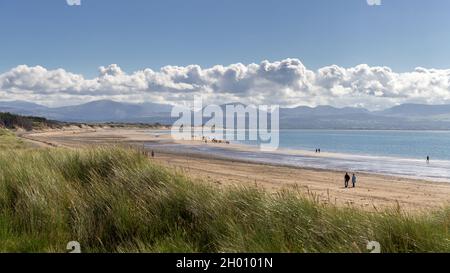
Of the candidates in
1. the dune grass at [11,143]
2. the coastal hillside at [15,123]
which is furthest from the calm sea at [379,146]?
the coastal hillside at [15,123]

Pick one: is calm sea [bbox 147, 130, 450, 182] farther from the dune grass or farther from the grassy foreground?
the grassy foreground

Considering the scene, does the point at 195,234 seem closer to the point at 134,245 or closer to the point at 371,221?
the point at 134,245

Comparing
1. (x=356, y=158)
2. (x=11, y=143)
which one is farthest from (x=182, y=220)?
(x=356, y=158)

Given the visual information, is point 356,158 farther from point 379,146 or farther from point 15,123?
point 15,123

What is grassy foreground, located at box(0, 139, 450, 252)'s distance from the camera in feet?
15.7

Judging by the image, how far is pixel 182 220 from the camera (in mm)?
5934

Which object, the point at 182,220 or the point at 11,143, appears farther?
the point at 11,143

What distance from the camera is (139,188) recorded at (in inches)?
282

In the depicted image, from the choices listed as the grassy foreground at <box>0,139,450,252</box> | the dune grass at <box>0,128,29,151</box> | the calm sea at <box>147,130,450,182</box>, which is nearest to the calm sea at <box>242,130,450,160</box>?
the calm sea at <box>147,130,450,182</box>

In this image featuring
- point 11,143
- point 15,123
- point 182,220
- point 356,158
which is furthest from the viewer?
point 15,123

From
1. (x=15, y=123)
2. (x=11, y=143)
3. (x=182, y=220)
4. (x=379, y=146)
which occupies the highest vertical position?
(x=182, y=220)

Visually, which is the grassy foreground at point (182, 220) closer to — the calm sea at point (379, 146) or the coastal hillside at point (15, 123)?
the calm sea at point (379, 146)

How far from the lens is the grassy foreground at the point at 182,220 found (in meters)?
4.78
